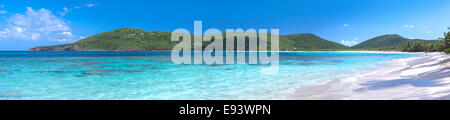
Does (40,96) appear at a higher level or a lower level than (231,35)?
lower

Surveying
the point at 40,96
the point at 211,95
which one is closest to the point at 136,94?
the point at 211,95

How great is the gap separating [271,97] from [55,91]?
9.93 metres
